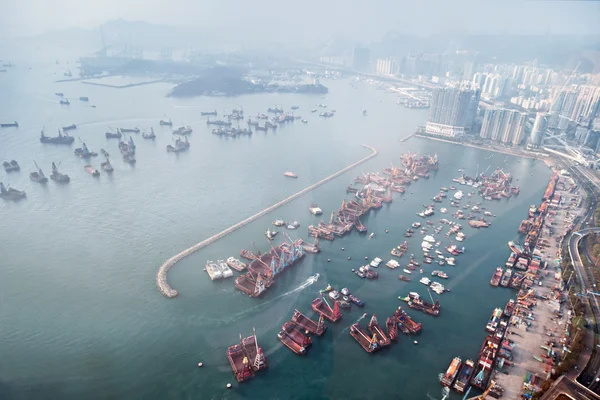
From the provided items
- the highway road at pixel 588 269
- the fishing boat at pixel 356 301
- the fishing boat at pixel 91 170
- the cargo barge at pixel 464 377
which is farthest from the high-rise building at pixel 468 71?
the cargo barge at pixel 464 377

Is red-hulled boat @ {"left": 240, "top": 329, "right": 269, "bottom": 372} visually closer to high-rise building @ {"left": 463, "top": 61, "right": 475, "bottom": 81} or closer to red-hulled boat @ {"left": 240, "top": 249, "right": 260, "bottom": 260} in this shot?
red-hulled boat @ {"left": 240, "top": 249, "right": 260, "bottom": 260}

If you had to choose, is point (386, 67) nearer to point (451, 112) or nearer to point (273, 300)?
point (451, 112)

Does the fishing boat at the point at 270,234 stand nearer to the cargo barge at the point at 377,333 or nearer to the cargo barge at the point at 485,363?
the cargo barge at the point at 377,333

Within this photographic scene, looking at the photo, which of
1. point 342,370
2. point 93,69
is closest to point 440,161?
point 342,370

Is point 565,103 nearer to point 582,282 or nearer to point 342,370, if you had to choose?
point 582,282

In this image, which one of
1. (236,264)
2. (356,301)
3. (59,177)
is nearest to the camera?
(356,301)

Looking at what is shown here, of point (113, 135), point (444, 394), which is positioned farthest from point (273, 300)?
point (113, 135)
